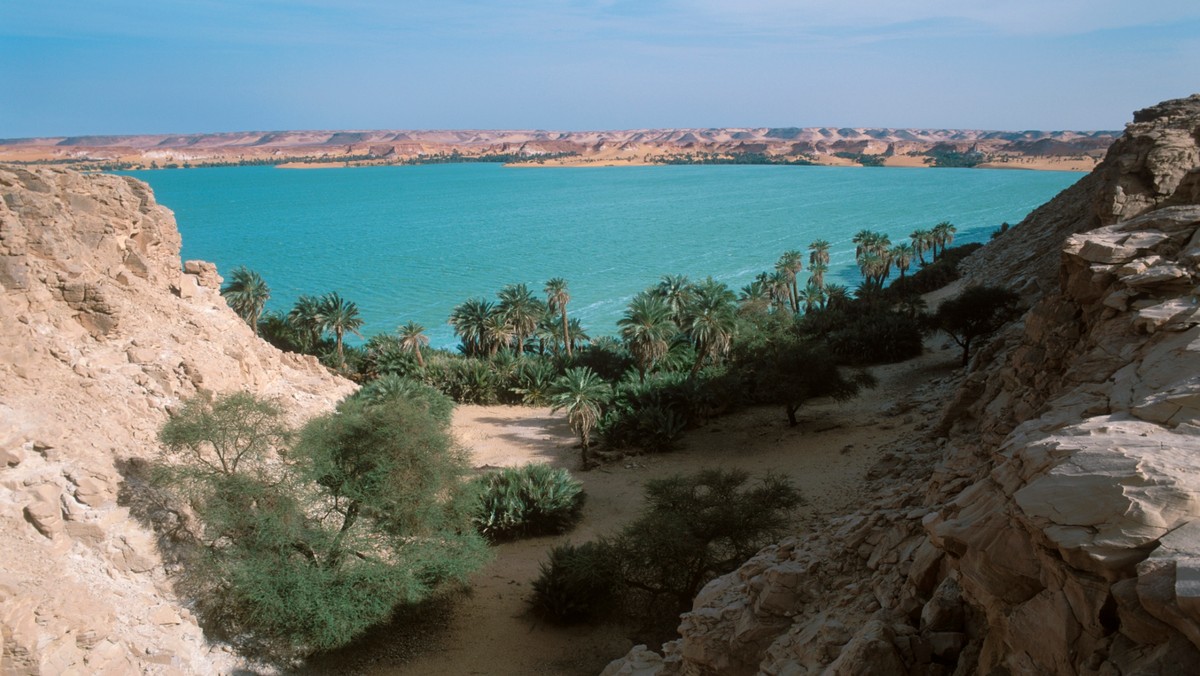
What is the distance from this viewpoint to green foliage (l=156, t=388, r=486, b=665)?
47.9 feet

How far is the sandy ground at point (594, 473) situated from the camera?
604 inches

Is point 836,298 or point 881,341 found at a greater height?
point 881,341

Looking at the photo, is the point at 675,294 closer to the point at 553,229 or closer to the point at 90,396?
the point at 90,396

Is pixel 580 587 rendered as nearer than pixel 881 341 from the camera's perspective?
Yes

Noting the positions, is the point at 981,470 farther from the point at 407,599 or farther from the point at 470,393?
the point at 470,393

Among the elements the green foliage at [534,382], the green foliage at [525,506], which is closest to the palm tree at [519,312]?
the green foliage at [534,382]

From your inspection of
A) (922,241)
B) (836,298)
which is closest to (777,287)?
(836,298)

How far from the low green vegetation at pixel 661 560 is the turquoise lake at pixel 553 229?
3997cm

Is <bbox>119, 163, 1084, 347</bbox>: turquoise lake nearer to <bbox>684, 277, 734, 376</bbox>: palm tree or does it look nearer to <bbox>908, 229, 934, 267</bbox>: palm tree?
<bbox>908, 229, 934, 267</bbox>: palm tree

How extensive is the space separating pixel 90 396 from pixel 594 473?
15.1 m

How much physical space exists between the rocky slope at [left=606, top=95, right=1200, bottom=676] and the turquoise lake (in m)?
46.8

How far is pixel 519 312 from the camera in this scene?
4059 centimetres

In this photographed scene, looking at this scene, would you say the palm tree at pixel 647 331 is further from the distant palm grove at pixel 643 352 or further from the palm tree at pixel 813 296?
the palm tree at pixel 813 296

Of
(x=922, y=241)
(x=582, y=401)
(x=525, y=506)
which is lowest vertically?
(x=525, y=506)
